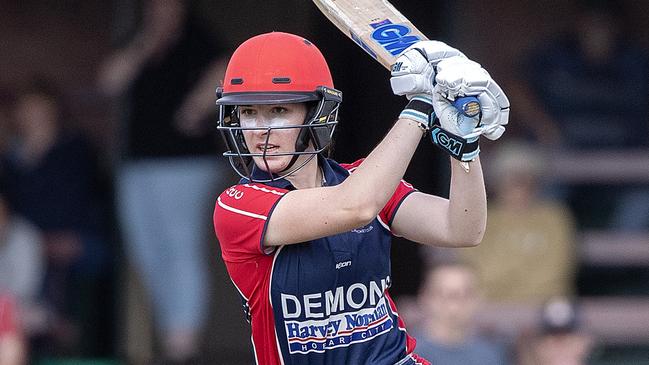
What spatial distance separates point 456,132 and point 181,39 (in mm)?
3820

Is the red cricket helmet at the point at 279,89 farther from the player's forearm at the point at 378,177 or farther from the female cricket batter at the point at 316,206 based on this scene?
the player's forearm at the point at 378,177

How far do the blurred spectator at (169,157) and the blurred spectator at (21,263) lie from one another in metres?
0.52

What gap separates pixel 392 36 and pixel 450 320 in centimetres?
259

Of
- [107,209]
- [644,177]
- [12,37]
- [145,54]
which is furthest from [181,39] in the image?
[644,177]

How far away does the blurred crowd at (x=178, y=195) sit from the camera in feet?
22.5

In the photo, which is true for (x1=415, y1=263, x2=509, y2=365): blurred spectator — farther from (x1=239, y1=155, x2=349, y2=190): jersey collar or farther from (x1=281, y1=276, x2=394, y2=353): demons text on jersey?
(x1=281, y1=276, x2=394, y2=353): demons text on jersey

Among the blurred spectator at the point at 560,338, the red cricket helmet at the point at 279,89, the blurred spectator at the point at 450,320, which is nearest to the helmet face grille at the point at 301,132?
the red cricket helmet at the point at 279,89

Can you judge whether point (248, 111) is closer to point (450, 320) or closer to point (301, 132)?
point (301, 132)

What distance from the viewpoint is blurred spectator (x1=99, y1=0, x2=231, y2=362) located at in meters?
6.93

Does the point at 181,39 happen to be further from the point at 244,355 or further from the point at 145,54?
the point at 244,355

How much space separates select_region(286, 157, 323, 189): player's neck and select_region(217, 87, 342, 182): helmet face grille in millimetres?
29

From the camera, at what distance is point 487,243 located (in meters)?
6.82

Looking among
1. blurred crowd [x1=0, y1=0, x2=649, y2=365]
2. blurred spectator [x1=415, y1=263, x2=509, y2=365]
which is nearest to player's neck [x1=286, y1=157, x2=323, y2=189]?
blurred spectator [x1=415, y1=263, x2=509, y2=365]

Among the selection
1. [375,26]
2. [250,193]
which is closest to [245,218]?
[250,193]
